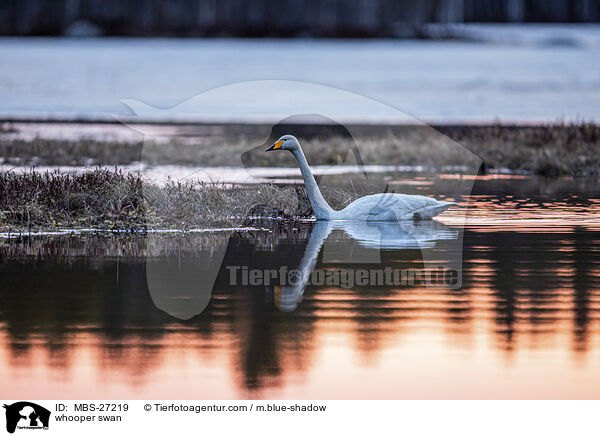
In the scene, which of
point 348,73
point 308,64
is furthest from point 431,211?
point 308,64

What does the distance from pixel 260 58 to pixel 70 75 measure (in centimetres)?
1054

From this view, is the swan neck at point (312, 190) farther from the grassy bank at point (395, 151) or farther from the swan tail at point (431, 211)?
the grassy bank at point (395, 151)

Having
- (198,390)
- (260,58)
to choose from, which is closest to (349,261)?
(198,390)

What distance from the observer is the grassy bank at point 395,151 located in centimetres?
2645

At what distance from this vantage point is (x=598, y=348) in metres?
9.11

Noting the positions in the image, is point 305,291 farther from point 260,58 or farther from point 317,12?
point 260,58

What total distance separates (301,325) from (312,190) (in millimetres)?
6483

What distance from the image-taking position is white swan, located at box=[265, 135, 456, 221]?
16.2 meters
